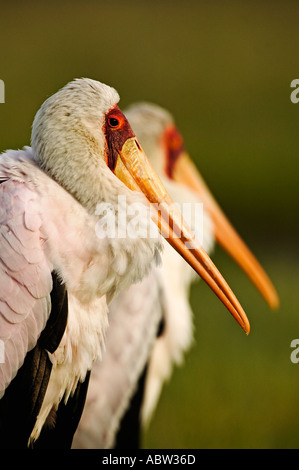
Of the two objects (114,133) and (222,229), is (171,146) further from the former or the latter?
(114,133)

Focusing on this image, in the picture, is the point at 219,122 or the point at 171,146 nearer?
the point at 171,146

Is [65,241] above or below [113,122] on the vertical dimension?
below

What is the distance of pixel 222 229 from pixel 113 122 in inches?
65.1

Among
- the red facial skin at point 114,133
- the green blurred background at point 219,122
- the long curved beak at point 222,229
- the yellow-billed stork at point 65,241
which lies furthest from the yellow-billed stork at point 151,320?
the red facial skin at point 114,133

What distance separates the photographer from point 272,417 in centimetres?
389

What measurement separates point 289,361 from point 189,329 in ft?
5.48

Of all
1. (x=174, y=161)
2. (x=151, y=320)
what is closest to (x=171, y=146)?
(x=174, y=161)

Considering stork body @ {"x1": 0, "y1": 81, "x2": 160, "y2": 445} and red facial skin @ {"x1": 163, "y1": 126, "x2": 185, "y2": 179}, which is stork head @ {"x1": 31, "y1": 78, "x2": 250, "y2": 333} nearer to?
stork body @ {"x1": 0, "y1": 81, "x2": 160, "y2": 445}

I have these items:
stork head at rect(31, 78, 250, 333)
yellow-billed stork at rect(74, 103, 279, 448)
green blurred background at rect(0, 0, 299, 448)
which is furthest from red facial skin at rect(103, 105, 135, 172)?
green blurred background at rect(0, 0, 299, 448)

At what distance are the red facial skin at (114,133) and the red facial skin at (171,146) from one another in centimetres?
152

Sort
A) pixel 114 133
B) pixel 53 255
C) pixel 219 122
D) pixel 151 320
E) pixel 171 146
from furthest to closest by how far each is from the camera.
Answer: pixel 219 122 → pixel 171 146 → pixel 151 320 → pixel 114 133 → pixel 53 255

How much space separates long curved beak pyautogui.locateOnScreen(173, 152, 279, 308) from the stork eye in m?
1.56

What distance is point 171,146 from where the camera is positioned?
11.1 feet

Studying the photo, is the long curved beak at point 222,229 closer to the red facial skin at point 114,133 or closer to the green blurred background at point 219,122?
the green blurred background at point 219,122
